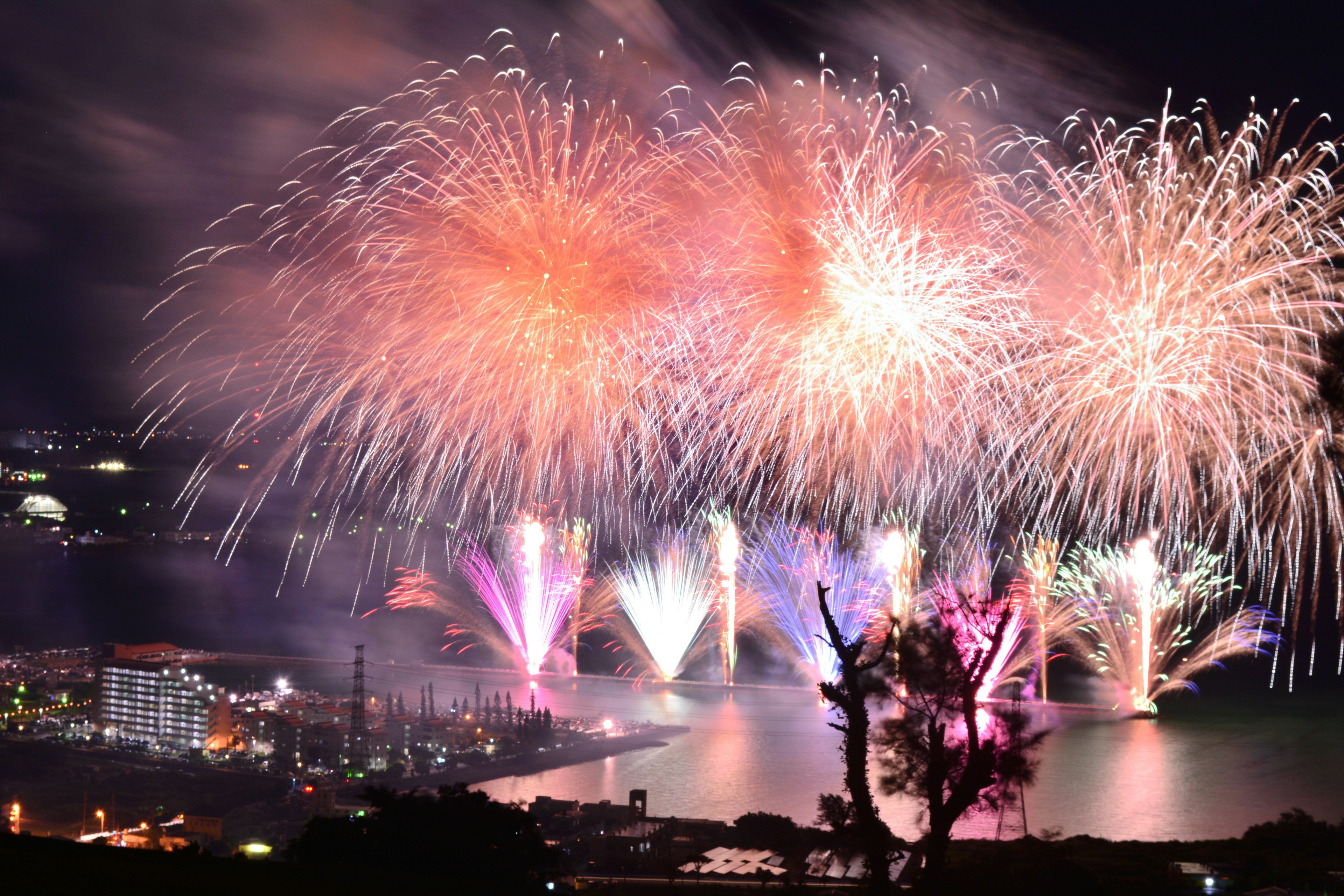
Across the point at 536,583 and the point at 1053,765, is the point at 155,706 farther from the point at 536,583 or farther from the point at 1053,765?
the point at 1053,765

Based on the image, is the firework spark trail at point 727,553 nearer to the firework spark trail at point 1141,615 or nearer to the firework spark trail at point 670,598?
the firework spark trail at point 670,598

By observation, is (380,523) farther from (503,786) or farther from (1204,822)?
(1204,822)

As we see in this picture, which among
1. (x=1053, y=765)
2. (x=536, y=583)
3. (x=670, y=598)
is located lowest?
(x=1053, y=765)

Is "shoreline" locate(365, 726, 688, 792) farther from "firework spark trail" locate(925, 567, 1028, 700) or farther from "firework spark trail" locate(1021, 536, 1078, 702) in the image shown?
"firework spark trail" locate(1021, 536, 1078, 702)

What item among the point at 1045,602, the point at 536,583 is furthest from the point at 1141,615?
the point at 536,583

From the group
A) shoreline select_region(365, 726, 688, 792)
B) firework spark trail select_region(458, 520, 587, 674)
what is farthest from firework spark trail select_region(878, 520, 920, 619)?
firework spark trail select_region(458, 520, 587, 674)

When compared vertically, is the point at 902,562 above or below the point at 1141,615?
above
